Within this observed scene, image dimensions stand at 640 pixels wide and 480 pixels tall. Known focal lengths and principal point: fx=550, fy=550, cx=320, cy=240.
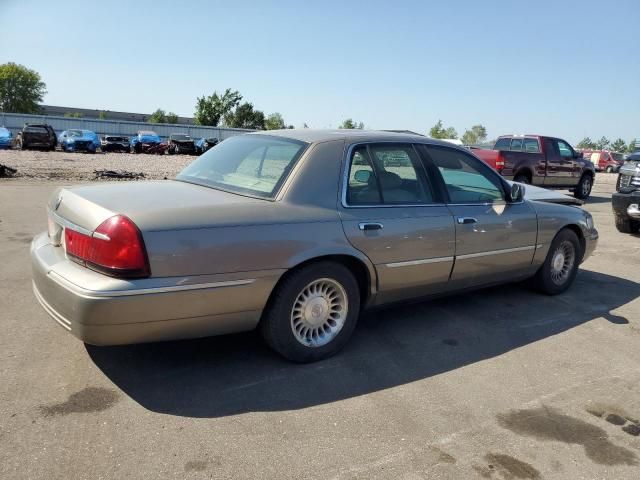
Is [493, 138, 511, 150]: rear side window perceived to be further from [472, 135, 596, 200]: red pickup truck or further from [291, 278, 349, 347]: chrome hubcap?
[291, 278, 349, 347]: chrome hubcap

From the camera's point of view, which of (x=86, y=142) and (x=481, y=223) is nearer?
(x=481, y=223)

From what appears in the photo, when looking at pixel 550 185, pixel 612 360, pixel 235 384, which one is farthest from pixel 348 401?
pixel 550 185

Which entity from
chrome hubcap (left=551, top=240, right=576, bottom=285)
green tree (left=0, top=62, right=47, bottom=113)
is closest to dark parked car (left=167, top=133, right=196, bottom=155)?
chrome hubcap (left=551, top=240, right=576, bottom=285)

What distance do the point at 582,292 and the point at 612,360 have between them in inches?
74.7

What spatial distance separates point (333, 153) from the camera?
3.89m

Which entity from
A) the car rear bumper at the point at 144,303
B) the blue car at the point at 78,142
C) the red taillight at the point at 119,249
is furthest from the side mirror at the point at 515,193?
the blue car at the point at 78,142

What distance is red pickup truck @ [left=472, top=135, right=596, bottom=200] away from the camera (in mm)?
14320

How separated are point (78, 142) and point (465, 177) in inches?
1248

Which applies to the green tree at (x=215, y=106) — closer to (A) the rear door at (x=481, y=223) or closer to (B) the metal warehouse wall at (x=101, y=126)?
(B) the metal warehouse wall at (x=101, y=126)

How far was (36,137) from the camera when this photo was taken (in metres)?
30.3

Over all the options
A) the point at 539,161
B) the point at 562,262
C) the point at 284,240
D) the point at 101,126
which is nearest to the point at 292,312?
the point at 284,240

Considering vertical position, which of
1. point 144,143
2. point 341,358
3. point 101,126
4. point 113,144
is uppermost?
point 101,126

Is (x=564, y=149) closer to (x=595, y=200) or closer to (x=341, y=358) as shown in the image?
(x=595, y=200)

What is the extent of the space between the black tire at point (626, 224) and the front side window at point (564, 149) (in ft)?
20.1
